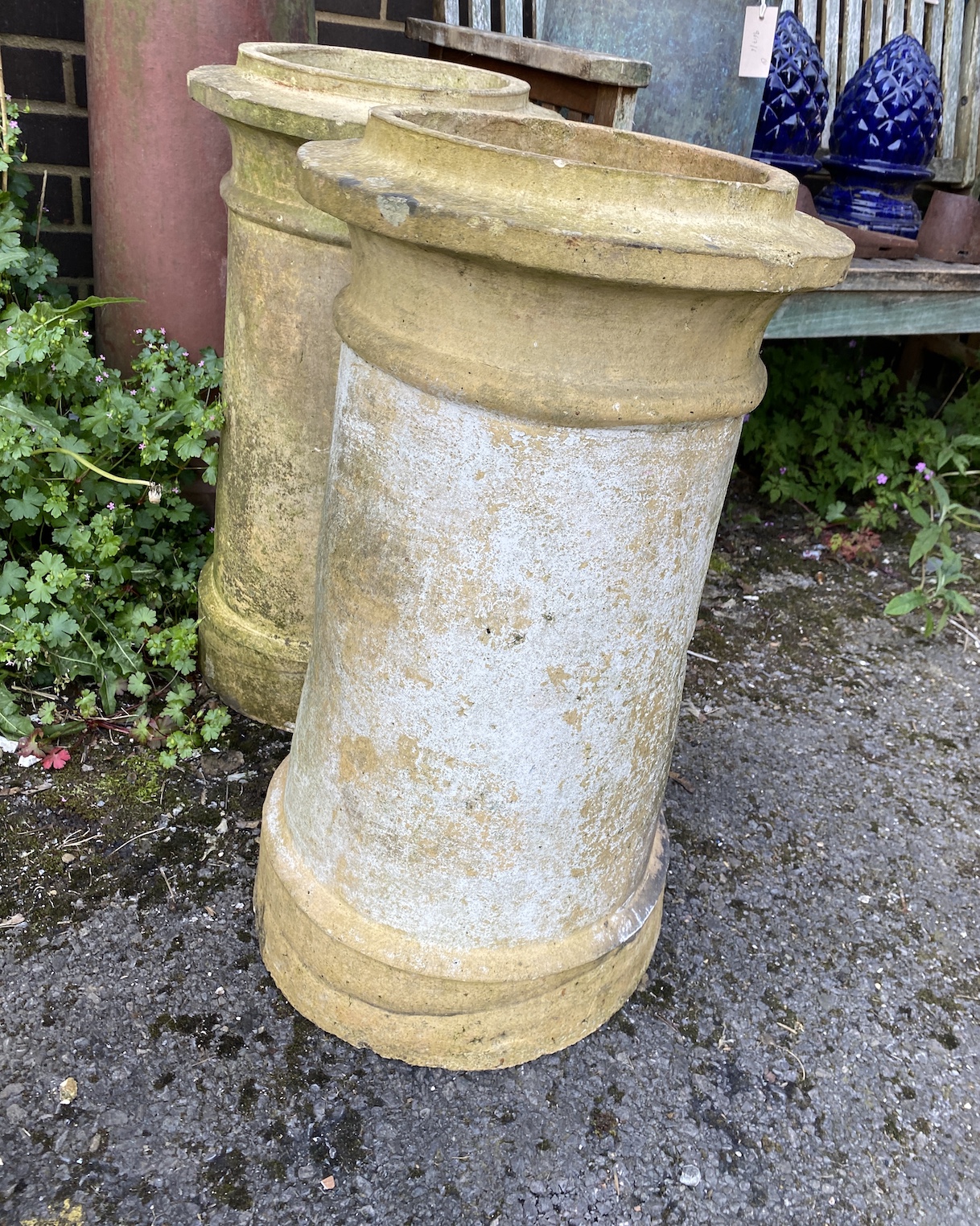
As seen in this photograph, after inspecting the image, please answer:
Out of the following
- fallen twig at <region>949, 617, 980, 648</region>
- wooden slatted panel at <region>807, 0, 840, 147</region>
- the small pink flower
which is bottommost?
fallen twig at <region>949, 617, 980, 648</region>

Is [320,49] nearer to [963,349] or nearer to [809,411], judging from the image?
[809,411]

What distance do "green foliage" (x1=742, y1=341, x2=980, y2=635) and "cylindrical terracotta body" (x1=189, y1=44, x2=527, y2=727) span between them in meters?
2.21

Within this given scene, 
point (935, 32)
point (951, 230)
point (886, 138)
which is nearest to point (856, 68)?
point (935, 32)

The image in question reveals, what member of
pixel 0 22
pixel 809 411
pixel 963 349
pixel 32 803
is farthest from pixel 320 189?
pixel 963 349

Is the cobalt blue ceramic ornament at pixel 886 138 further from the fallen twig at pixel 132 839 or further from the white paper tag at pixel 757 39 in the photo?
the fallen twig at pixel 132 839

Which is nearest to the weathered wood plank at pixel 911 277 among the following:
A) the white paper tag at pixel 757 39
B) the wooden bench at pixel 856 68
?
the wooden bench at pixel 856 68

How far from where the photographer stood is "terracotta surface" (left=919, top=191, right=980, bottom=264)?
3.32 meters

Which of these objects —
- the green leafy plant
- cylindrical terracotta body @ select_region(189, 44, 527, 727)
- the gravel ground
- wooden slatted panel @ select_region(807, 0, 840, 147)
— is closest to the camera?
the gravel ground

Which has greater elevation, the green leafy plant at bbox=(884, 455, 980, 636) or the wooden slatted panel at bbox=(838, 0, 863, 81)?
the wooden slatted panel at bbox=(838, 0, 863, 81)

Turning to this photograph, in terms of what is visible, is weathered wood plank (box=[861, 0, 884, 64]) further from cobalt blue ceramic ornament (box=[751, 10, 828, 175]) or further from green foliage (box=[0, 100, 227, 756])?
green foliage (box=[0, 100, 227, 756])

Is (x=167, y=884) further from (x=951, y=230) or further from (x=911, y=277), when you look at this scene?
(x=951, y=230)

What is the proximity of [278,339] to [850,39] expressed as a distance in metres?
3.27

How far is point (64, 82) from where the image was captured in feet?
9.01

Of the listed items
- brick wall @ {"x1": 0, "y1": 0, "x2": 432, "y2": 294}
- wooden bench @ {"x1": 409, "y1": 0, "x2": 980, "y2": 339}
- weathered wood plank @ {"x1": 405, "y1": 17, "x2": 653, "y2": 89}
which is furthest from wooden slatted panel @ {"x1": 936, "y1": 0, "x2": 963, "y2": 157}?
brick wall @ {"x1": 0, "y1": 0, "x2": 432, "y2": 294}
